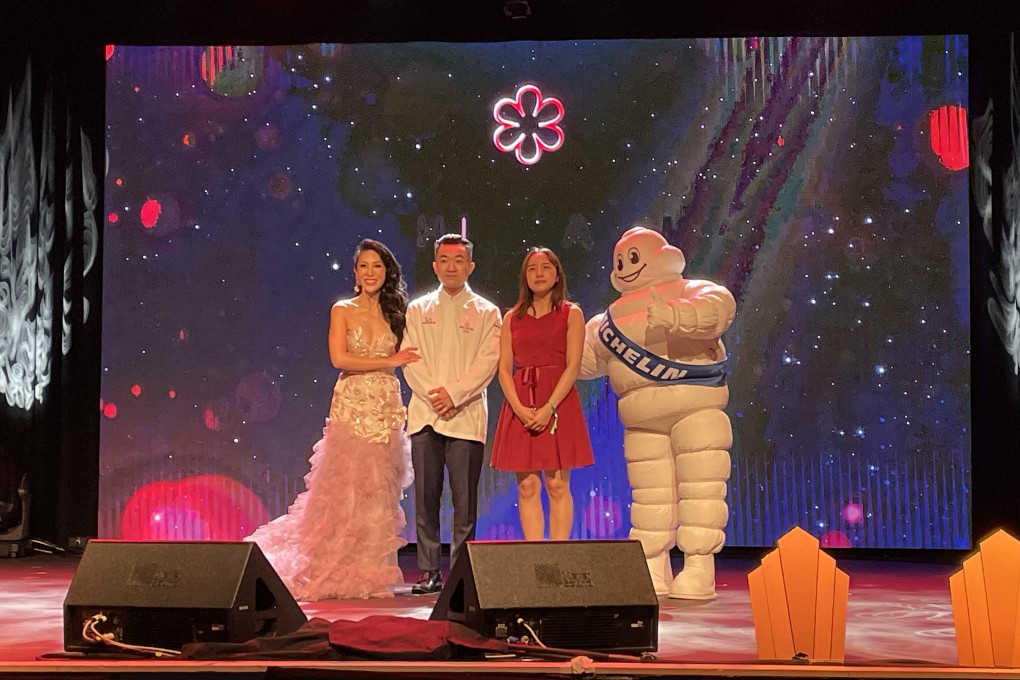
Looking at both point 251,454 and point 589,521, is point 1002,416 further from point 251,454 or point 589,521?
point 251,454

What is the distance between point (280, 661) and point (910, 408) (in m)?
5.13

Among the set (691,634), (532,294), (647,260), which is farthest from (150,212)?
(691,634)

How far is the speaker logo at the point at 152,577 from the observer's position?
293cm

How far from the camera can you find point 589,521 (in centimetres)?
689

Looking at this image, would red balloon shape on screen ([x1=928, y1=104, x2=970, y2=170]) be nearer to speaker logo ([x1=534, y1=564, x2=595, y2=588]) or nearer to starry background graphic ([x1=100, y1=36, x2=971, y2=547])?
starry background graphic ([x1=100, y1=36, x2=971, y2=547])

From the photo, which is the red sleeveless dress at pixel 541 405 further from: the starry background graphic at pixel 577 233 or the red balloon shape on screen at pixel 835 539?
the red balloon shape on screen at pixel 835 539

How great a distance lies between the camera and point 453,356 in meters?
5.31

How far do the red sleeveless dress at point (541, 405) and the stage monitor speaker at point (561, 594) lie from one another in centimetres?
200

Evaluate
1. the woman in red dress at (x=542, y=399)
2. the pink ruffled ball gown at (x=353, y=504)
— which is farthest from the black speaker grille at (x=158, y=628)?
the woman in red dress at (x=542, y=399)

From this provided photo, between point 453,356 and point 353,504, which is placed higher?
point 453,356

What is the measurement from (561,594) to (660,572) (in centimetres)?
222

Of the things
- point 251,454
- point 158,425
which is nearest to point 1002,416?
point 251,454

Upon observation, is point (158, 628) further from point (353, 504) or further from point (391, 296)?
point (391, 296)

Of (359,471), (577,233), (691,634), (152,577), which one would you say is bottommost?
(691,634)
